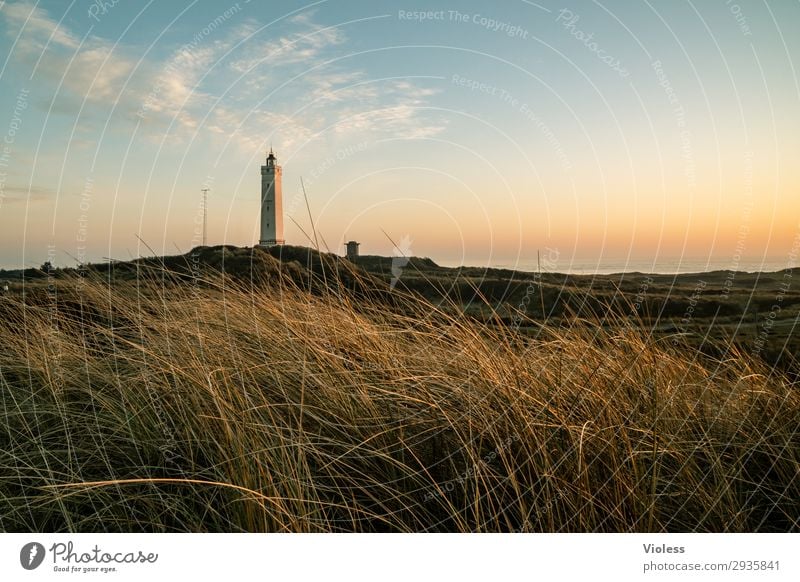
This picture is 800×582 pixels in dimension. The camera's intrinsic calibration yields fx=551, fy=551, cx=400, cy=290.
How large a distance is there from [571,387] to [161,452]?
182cm

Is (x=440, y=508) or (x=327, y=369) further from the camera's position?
(x=327, y=369)

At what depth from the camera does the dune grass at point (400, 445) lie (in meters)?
1.98

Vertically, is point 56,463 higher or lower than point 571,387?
lower

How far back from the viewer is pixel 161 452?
7.82ft

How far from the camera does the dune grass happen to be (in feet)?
6.49

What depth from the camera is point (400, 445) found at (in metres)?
2.20

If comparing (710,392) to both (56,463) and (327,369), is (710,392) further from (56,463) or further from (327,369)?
(56,463)

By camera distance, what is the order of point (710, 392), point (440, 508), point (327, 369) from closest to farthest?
1. point (440, 508)
2. point (327, 369)
3. point (710, 392)
